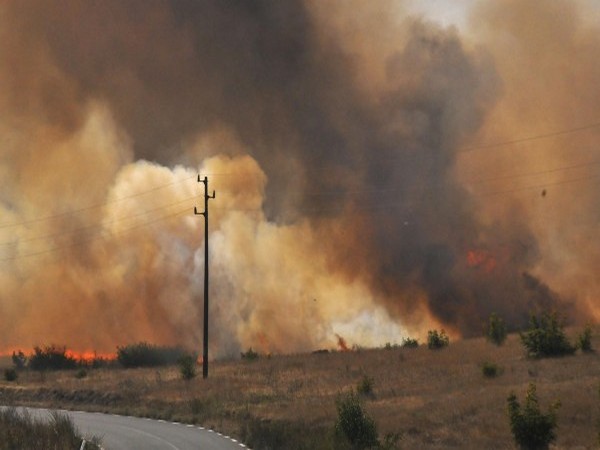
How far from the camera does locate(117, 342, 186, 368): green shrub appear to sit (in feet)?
286

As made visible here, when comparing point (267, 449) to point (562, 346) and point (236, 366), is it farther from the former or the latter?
point (236, 366)

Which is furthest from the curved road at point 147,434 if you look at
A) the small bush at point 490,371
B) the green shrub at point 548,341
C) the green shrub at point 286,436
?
the green shrub at point 548,341

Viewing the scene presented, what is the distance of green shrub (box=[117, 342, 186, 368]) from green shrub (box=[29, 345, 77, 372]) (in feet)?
16.7

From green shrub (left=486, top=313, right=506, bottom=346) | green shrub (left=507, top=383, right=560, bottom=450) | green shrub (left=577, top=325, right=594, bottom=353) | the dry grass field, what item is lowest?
green shrub (left=507, top=383, right=560, bottom=450)

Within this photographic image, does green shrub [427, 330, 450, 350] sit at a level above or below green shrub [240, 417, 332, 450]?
above

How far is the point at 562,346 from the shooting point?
53719 mm

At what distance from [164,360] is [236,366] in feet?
64.6

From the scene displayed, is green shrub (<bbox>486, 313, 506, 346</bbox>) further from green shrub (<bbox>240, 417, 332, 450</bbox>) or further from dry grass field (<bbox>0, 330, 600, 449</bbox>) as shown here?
green shrub (<bbox>240, 417, 332, 450</bbox>)

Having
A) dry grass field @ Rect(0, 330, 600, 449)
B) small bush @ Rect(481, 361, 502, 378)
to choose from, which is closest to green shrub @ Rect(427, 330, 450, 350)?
dry grass field @ Rect(0, 330, 600, 449)

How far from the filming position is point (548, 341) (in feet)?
176

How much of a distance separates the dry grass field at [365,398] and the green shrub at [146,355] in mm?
9386

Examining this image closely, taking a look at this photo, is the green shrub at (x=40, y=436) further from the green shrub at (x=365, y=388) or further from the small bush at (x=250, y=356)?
the small bush at (x=250, y=356)

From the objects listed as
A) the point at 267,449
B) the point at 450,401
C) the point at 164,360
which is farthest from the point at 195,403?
the point at 164,360

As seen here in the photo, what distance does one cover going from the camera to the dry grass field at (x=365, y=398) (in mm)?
33250
